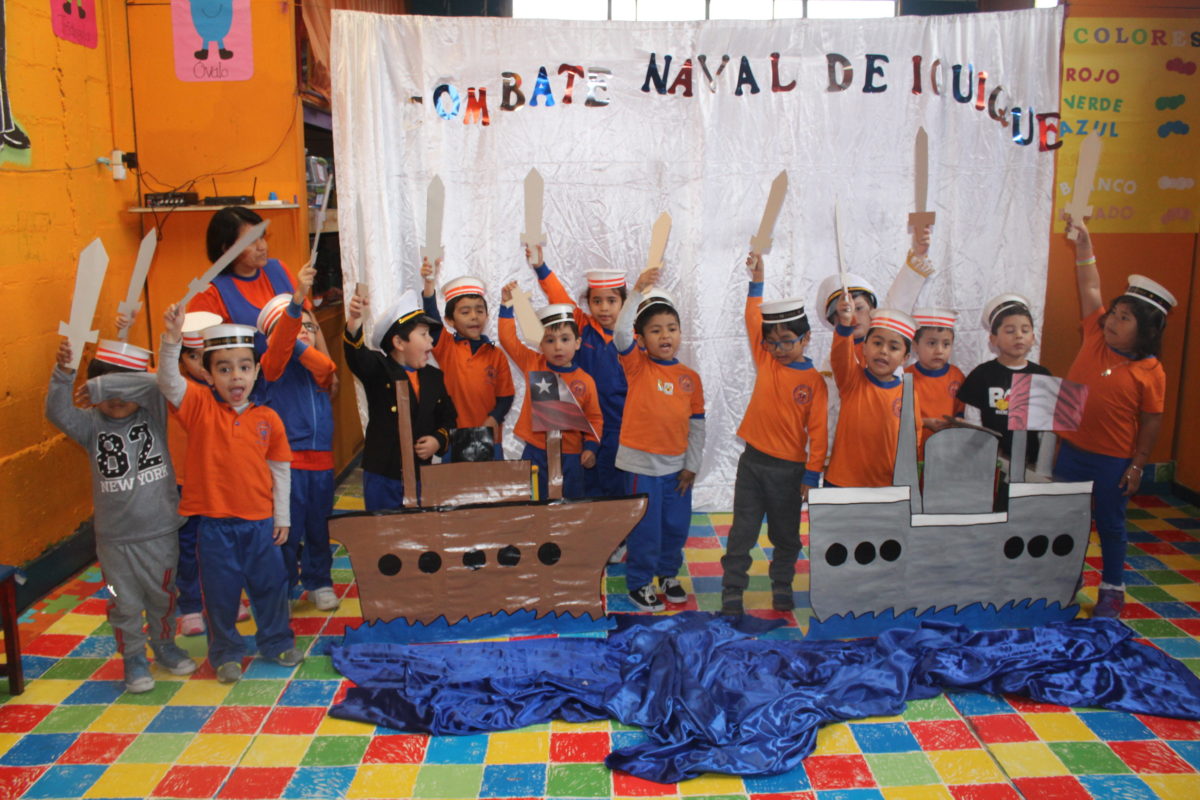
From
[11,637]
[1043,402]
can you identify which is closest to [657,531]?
[1043,402]

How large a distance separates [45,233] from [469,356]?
1776mm

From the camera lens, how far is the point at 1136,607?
3604 mm

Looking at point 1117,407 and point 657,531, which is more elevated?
point 1117,407

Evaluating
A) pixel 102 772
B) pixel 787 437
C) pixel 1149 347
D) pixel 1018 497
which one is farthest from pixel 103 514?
pixel 1149 347

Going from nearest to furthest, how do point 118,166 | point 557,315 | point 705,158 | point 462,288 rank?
point 557,315 < point 462,288 < point 118,166 < point 705,158

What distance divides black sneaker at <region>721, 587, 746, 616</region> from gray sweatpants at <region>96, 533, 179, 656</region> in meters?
1.97

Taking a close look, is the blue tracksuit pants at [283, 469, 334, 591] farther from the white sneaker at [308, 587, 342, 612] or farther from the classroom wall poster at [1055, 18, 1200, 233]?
the classroom wall poster at [1055, 18, 1200, 233]

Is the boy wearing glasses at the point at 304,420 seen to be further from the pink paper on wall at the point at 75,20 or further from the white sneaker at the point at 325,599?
the pink paper on wall at the point at 75,20

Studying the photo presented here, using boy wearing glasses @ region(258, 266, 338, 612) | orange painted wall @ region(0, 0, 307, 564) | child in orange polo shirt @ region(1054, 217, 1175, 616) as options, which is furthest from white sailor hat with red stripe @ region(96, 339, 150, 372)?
child in orange polo shirt @ region(1054, 217, 1175, 616)

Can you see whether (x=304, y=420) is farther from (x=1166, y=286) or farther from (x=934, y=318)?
(x=1166, y=286)

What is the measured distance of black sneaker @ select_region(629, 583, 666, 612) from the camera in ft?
11.8

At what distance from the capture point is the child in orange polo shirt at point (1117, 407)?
11.2 ft

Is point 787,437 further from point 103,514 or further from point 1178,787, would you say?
point 103,514

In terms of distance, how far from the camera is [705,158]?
448 centimetres
